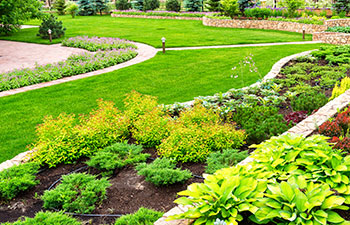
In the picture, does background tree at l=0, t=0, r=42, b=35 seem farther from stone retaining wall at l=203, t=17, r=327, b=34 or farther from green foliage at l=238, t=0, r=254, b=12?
green foliage at l=238, t=0, r=254, b=12

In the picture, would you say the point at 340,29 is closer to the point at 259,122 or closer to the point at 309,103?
the point at 309,103

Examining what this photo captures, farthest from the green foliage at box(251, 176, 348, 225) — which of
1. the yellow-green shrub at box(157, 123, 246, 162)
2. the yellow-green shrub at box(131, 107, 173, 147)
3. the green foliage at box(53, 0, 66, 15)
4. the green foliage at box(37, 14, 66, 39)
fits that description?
the green foliage at box(53, 0, 66, 15)

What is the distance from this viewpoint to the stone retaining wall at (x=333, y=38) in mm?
14483

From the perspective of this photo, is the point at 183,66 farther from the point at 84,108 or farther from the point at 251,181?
the point at 251,181

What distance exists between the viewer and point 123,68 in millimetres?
10867

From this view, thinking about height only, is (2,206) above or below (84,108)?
below

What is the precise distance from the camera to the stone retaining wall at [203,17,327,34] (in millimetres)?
17391

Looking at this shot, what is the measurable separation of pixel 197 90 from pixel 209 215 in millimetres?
5793

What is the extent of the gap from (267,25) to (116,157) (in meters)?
17.5

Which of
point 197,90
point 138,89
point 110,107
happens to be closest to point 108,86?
point 138,89

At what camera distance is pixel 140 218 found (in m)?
3.38

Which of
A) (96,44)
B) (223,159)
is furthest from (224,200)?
(96,44)

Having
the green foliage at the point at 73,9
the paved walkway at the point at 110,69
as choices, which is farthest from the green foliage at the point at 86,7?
the paved walkway at the point at 110,69

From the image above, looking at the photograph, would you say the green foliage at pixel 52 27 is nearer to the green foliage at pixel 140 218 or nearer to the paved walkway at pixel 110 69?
the paved walkway at pixel 110 69
